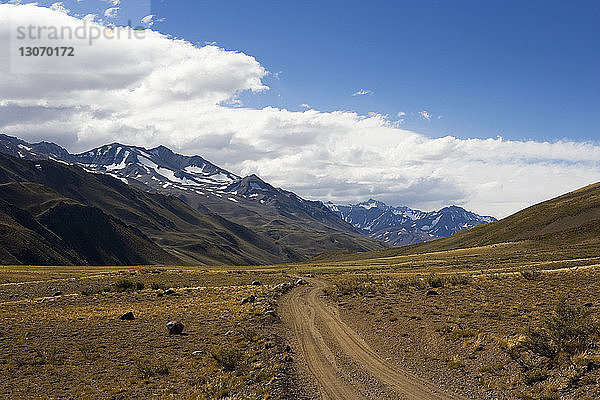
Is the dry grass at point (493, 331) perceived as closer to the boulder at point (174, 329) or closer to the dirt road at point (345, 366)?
the dirt road at point (345, 366)

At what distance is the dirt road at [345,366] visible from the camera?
1830cm

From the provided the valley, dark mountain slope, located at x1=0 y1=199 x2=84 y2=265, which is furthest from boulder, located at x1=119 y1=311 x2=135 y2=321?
dark mountain slope, located at x1=0 y1=199 x2=84 y2=265

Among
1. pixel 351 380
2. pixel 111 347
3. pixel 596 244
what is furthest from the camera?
pixel 596 244

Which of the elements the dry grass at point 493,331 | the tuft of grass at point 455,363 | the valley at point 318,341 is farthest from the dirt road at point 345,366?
the tuft of grass at point 455,363

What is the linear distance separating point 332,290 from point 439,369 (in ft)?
89.4

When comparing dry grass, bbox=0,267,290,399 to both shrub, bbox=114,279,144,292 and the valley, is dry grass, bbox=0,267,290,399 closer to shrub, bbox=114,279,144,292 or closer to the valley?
the valley

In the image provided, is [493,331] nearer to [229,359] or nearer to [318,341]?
[318,341]

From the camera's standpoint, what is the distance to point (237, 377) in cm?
2025

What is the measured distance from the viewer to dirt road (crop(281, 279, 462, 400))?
18.3m

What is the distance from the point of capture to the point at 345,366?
72.2 feet

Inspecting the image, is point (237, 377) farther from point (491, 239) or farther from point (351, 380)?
point (491, 239)

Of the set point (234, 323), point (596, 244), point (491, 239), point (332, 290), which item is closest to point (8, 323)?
point (234, 323)

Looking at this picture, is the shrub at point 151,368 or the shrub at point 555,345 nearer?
the shrub at point 555,345

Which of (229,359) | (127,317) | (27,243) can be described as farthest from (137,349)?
(27,243)
